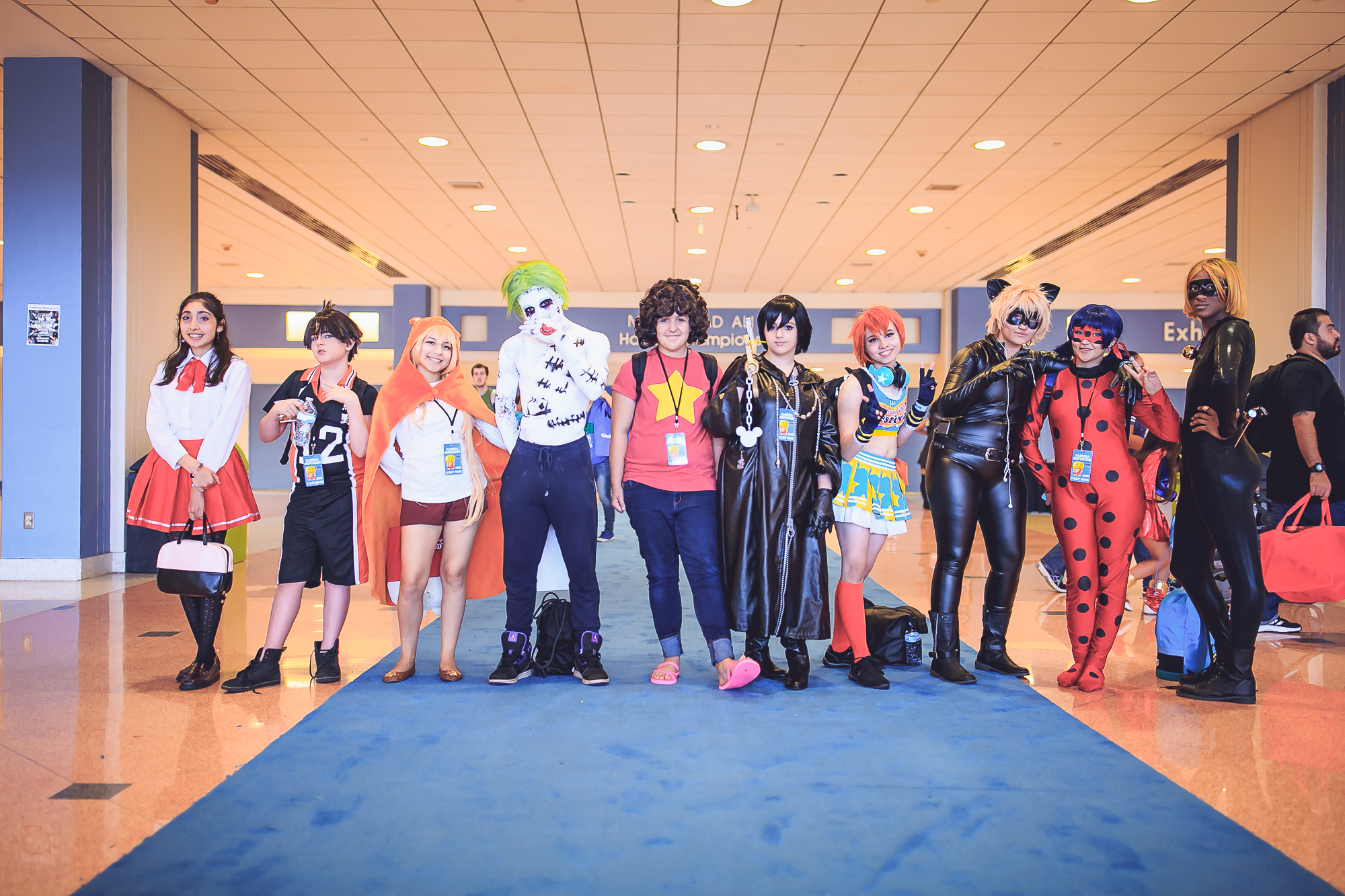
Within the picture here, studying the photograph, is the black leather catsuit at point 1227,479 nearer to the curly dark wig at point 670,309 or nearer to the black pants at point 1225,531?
the black pants at point 1225,531

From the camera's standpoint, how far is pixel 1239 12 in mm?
4852

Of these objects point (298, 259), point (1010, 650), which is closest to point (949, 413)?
point (1010, 650)

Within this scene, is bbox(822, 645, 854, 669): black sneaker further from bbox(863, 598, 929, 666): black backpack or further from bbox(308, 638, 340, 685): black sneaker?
bbox(308, 638, 340, 685): black sneaker

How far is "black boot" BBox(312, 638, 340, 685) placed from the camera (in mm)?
3369

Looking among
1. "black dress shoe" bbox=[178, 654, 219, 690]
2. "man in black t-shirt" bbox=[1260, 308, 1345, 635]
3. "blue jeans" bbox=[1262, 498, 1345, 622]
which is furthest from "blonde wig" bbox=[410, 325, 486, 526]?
"man in black t-shirt" bbox=[1260, 308, 1345, 635]

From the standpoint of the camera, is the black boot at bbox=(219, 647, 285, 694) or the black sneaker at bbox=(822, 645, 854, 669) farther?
the black sneaker at bbox=(822, 645, 854, 669)

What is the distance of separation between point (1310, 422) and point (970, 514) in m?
2.07

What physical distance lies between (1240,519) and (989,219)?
7.31m

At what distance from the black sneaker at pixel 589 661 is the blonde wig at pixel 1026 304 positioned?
6.49ft

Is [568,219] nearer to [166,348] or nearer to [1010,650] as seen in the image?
[166,348]

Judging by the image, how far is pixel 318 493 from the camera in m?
3.32

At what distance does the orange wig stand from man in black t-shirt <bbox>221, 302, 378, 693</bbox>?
199 cm

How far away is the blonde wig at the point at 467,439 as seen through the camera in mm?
3365

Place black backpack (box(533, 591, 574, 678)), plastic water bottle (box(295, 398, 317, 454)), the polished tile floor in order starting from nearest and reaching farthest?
the polished tile floor
plastic water bottle (box(295, 398, 317, 454))
black backpack (box(533, 591, 574, 678))
